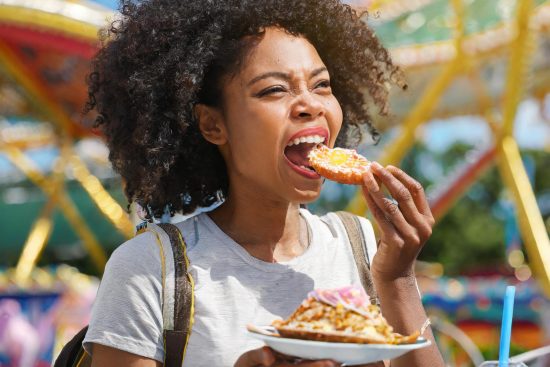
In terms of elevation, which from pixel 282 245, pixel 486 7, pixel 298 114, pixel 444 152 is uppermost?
pixel 444 152

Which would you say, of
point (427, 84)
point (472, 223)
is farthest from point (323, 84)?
point (472, 223)

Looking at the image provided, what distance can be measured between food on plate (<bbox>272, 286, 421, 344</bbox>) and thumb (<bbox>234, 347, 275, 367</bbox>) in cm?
6

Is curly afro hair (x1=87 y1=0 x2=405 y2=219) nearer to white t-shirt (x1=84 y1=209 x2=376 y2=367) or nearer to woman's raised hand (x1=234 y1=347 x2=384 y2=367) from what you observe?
white t-shirt (x1=84 y1=209 x2=376 y2=367)

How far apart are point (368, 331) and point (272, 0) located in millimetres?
1229

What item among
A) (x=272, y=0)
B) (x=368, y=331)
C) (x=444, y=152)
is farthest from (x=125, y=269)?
(x=444, y=152)

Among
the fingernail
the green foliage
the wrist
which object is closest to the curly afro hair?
the fingernail

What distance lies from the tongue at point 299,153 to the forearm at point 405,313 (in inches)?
15.6

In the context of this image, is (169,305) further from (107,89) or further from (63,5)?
(63,5)

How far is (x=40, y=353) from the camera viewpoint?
693 centimetres

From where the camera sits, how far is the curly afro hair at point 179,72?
8.91 ft

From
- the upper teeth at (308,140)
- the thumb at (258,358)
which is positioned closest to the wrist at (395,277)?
the upper teeth at (308,140)

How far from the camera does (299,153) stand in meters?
2.55

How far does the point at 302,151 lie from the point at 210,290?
488 millimetres

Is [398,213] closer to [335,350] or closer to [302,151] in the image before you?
[302,151]
